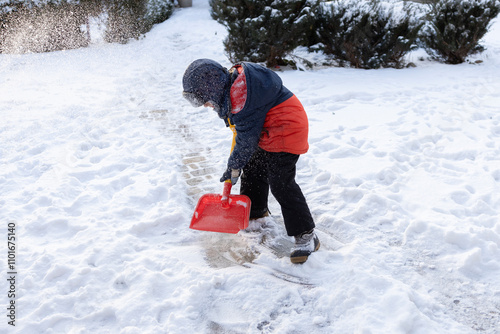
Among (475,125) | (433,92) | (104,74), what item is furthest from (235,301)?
(104,74)

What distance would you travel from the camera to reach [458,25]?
6402 millimetres

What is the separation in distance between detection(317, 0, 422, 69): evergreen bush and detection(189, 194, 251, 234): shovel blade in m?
4.59

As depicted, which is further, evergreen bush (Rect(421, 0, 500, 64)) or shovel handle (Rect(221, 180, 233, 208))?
evergreen bush (Rect(421, 0, 500, 64))

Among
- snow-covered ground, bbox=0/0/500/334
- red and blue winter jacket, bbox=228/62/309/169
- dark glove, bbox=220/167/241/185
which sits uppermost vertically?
red and blue winter jacket, bbox=228/62/309/169

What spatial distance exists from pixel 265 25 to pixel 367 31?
1.63 m

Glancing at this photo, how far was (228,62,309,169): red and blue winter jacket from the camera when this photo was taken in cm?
196

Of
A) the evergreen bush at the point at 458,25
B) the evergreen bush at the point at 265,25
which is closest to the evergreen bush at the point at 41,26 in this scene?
the evergreen bush at the point at 265,25

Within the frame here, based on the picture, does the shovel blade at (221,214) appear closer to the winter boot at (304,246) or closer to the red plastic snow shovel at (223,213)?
the red plastic snow shovel at (223,213)

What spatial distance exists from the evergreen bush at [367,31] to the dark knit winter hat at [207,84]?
473cm

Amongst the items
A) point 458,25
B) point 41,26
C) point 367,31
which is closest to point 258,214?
point 367,31

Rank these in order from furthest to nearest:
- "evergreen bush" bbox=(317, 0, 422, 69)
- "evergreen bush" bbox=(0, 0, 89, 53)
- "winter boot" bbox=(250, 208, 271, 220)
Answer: "evergreen bush" bbox=(0, 0, 89, 53) < "evergreen bush" bbox=(317, 0, 422, 69) < "winter boot" bbox=(250, 208, 271, 220)

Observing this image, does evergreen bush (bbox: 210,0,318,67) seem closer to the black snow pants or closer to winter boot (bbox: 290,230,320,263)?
the black snow pants

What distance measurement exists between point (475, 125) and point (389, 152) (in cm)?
128

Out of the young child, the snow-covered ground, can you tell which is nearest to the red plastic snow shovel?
Answer: the snow-covered ground
